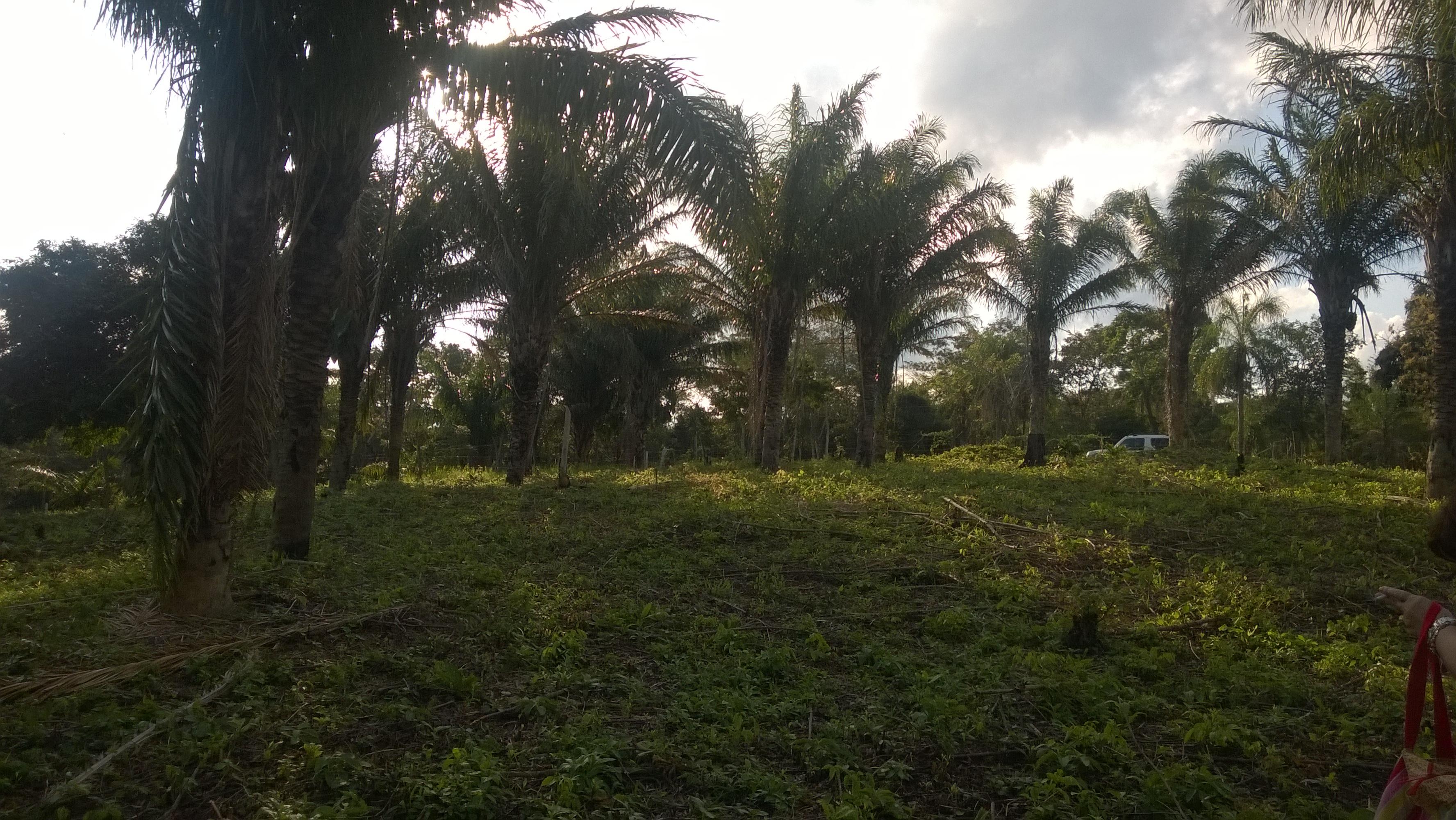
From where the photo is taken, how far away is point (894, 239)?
61.7 feet

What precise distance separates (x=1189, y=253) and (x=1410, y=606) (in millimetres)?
21635

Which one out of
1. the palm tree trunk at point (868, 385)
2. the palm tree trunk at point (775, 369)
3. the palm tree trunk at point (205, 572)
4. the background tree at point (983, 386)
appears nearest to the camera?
the palm tree trunk at point (205, 572)

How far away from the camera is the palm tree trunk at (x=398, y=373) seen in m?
17.6

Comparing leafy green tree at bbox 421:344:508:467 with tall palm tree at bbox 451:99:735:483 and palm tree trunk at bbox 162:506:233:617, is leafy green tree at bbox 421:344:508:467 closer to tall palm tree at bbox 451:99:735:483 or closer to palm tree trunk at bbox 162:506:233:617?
tall palm tree at bbox 451:99:735:483

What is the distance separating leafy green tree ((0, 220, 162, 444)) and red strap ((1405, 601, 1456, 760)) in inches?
666

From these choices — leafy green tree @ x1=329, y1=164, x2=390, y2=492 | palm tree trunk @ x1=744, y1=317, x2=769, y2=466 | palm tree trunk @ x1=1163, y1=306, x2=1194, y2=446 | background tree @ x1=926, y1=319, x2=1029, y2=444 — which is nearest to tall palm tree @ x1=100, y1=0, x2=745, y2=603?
leafy green tree @ x1=329, y1=164, x2=390, y2=492

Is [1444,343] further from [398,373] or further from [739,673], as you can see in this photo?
[398,373]

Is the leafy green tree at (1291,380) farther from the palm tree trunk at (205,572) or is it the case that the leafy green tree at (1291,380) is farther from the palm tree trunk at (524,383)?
the palm tree trunk at (205,572)

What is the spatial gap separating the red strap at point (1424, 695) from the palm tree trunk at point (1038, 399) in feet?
60.9

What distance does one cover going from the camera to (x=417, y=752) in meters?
3.71

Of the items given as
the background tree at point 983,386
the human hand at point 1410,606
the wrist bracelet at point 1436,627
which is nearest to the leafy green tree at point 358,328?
the human hand at point 1410,606

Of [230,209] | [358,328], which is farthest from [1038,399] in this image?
[230,209]

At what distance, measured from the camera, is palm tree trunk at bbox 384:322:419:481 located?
1758 cm

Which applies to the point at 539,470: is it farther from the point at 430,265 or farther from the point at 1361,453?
the point at 1361,453
